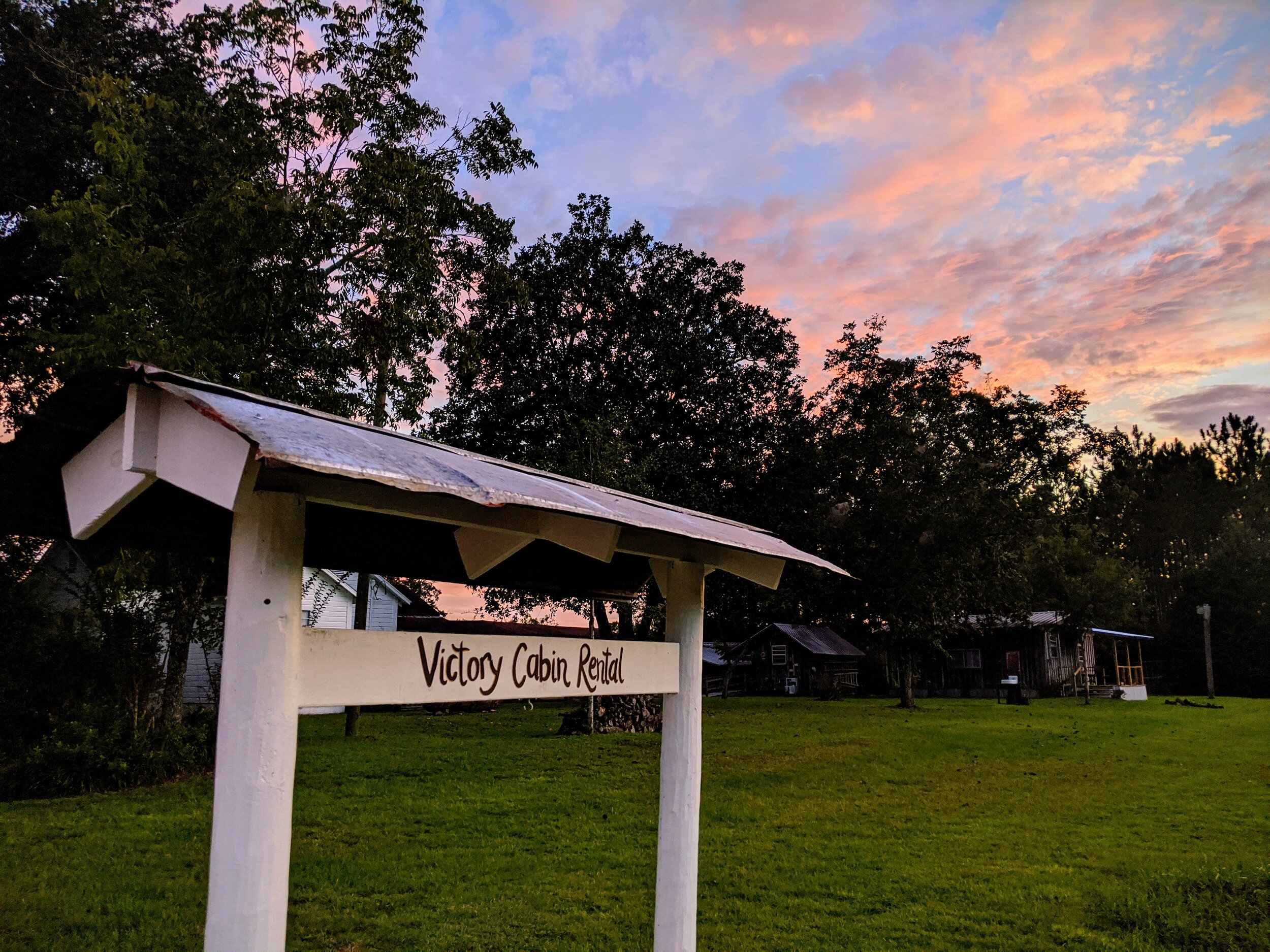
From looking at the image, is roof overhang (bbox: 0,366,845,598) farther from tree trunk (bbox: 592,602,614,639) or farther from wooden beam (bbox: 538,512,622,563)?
tree trunk (bbox: 592,602,614,639)

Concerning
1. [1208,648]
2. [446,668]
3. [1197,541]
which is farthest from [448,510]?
[1197,541]

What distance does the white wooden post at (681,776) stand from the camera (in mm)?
4406

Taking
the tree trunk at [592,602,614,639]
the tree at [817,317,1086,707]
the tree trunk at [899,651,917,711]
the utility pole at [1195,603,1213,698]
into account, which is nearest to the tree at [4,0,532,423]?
the tree trunk at [592,602,614,639]

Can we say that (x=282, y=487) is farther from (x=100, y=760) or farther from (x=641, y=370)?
(x=641, y=370)

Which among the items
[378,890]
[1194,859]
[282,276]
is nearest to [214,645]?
[282,276]

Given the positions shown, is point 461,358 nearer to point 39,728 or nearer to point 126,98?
point 126,98

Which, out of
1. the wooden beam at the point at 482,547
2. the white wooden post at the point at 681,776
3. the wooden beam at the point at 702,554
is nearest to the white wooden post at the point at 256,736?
the wooden beam at the point at 482,547

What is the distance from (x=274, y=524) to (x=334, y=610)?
25762 millimetres

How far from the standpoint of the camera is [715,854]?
28.9 feet

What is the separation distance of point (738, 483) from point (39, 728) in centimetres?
1774

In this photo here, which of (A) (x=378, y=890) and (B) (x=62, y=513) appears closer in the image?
(B) (x=62, y=513)

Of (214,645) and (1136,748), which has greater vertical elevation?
(214,645)

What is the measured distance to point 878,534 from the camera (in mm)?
28141

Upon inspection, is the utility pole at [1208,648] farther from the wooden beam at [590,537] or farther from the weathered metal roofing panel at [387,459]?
the weathered metal roofing panel at [387,459]
